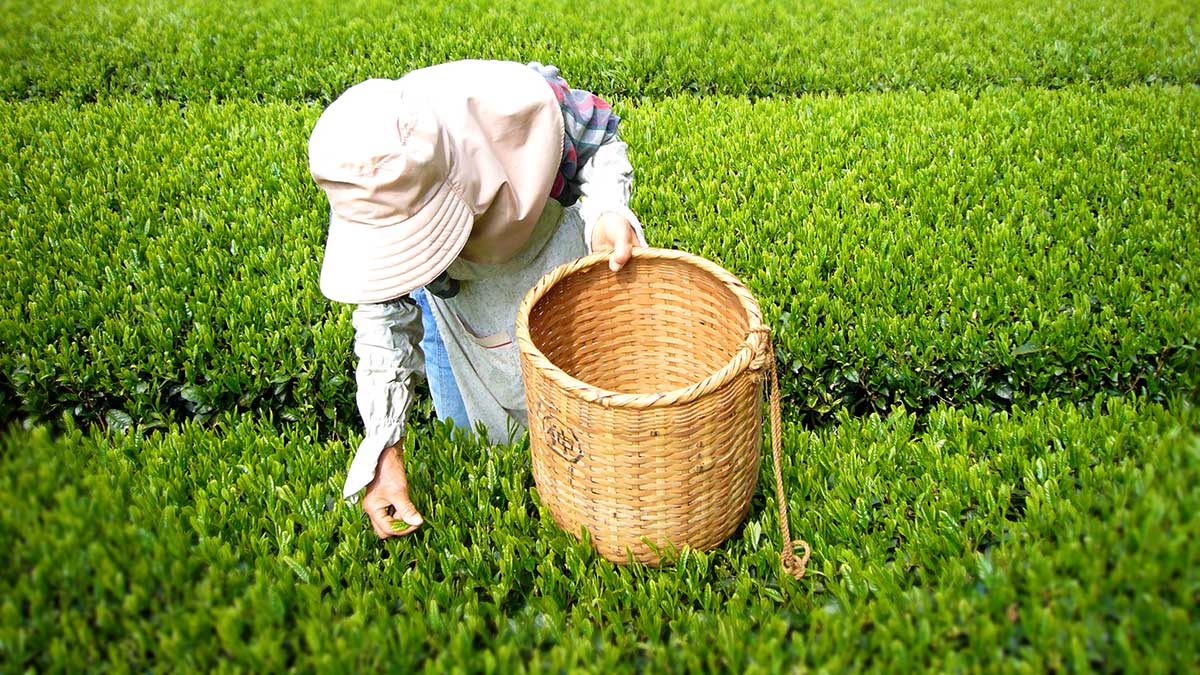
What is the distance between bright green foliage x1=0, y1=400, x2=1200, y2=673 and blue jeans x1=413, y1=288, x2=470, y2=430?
0.82 ft

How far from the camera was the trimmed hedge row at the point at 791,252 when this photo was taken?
3.20 metres

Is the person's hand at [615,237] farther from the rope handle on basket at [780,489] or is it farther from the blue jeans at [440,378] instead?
the blue jeans at [440,378]

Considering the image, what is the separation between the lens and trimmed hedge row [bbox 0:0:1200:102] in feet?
18.8

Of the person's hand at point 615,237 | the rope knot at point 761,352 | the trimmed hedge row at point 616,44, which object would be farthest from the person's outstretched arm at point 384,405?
the trimmed hedge row at point 616,44

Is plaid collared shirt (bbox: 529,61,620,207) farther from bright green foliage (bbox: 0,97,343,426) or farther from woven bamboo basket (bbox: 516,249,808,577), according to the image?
bright green foliage (bbox: 0,97,343,426)

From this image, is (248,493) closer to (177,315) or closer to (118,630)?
(118,630)

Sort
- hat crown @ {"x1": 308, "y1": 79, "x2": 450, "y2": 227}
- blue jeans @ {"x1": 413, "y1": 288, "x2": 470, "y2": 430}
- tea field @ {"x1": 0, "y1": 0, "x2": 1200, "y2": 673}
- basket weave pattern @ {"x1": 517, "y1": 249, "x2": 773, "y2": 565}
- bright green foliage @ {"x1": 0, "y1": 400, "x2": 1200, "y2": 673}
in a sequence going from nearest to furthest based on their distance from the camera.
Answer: bright green foliage @ {"x1": 0, "y1": 400, "x2": 1200, "y2": 673}
tea field @ {"x1": 0, "y1": 0, "x2": 1200, "y2": 673}
hat crown @ {"x1": 308, "y1": 79, "x2": 450, "y2": 227}
basket weave pattern @ {"x1": 517, "y1": 249, "x2": 773, "y2": 565}
blue jeans @ {"x1": 413, "y1": 288, "x2": 470, "y2": 430}

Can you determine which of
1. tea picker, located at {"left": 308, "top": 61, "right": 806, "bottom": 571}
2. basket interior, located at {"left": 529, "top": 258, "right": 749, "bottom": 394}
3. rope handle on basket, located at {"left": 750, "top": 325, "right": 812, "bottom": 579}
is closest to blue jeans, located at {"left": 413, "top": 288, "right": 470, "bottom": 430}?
tea picker, located at {"left": 308, "top": 61, "right": 806, "bottom": 571}

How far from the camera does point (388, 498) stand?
2182mm

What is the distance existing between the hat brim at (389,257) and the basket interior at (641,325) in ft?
1.45

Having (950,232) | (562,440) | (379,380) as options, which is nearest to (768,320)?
(950,232)

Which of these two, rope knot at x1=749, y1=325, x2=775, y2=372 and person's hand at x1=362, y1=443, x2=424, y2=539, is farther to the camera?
person's hand at x1=362, y1=443, x2=424, y2=539

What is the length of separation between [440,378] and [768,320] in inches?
46.1

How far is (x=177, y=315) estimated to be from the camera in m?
3.34
